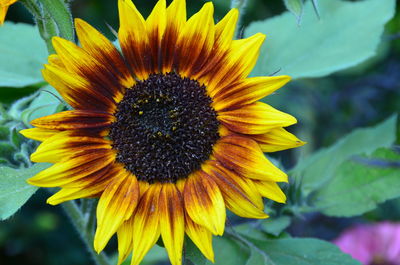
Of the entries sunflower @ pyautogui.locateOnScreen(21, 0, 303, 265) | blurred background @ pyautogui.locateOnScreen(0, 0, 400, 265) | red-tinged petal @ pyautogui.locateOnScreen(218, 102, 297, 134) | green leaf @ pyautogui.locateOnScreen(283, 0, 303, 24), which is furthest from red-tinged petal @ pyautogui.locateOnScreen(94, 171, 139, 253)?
blurred background @ pyautogui.locateOnScreen(0, 0, 400, 265)

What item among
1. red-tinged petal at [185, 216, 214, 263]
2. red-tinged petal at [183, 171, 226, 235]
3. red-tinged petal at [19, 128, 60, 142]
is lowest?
red-tinged petal at [185, 216, 214, 263]

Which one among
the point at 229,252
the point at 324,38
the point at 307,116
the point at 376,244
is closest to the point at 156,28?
the point at 229,252

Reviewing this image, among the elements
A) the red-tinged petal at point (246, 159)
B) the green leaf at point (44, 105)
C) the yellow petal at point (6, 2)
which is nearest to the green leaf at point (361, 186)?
the red-tinged petal at point (246, 159)

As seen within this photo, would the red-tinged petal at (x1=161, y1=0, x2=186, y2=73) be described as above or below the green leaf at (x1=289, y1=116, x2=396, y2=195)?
above

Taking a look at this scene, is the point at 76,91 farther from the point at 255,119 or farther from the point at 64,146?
the point at 255,119

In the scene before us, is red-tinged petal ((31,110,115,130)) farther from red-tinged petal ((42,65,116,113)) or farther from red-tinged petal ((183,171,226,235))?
red-tinged petal ((183,171,226,235))

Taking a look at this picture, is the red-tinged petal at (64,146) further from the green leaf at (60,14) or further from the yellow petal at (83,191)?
the green leaf at (60,14)

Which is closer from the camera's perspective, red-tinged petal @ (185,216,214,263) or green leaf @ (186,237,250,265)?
red-tinged petal @ (185,216,214,263)
